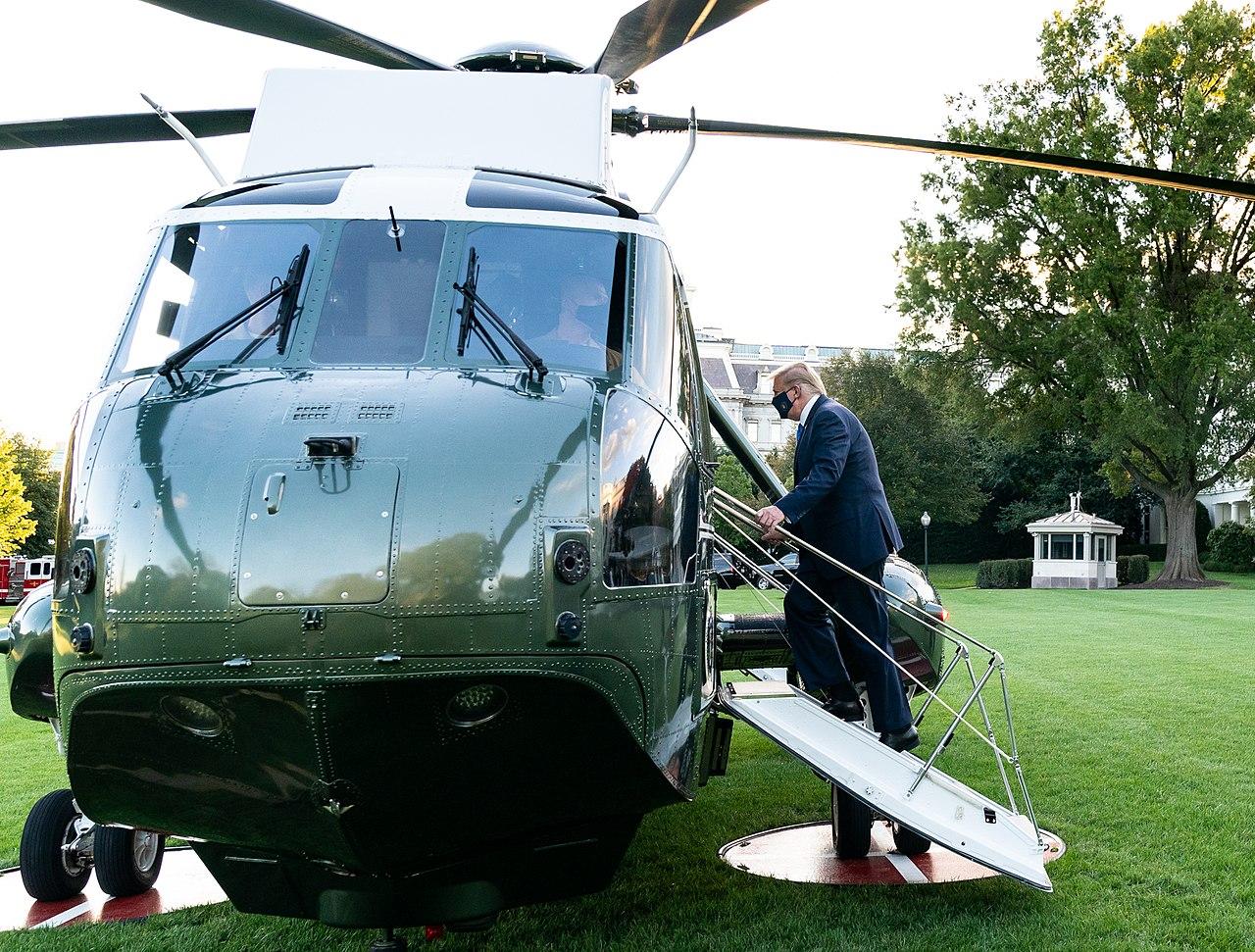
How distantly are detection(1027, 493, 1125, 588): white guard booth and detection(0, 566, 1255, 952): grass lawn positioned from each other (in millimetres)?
35539

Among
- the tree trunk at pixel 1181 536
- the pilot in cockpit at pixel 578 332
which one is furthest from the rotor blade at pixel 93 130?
the tree trunk at pixel 1181 536

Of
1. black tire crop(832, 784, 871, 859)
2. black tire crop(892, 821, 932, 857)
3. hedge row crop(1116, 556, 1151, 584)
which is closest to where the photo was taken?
black tire crop(832, 784, 871, 859)

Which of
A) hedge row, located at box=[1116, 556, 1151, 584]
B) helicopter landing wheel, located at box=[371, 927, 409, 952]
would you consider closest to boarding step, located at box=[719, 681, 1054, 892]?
helicopter landing wheel, located at box=[371, 927, 409, 952]

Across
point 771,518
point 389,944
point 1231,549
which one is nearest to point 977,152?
point 771,518

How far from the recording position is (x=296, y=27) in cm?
653

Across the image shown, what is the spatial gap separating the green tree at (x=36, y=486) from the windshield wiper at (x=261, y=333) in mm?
68793

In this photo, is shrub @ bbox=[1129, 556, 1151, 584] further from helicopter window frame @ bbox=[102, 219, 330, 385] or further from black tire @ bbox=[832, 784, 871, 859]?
helicopter window frame @ bbox=[102, 219, 330, 385]

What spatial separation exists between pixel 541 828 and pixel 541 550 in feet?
3.29

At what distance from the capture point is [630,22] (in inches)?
267

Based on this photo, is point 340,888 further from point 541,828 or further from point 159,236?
point 159,236

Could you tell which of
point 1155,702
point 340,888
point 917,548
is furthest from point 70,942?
point 917,548

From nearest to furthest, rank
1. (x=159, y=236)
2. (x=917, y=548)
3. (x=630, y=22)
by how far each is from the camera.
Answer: (x=159, y=236) → (x=630, y=22) → (x=917, y=548)

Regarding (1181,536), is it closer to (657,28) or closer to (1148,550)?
(1148,550)

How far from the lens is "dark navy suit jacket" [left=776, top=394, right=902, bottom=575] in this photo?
6.21 meters
